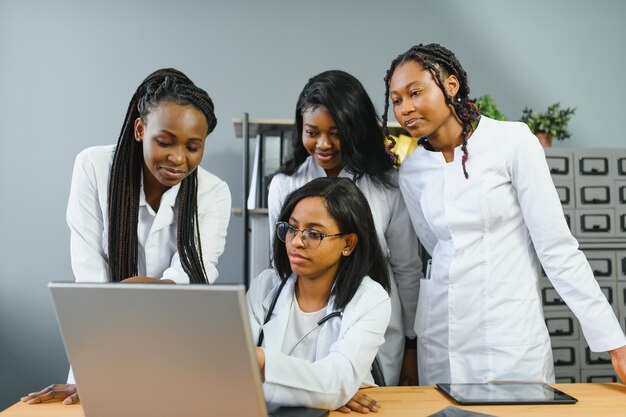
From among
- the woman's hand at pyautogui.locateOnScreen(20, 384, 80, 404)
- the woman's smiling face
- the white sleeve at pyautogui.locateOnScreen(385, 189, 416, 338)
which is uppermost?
the woman's smiling face

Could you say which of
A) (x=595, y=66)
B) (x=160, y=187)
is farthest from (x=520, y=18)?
(x=160, y=187)

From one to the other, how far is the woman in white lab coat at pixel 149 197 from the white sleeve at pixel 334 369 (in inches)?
16.7

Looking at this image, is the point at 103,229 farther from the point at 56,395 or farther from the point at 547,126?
the point at 547,126

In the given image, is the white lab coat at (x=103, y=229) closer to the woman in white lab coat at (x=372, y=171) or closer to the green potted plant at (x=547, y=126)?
the woman in white lab coat at (x=372, y=171)

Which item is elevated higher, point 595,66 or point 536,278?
point 595,66

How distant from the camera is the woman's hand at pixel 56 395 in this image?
107 centimetres

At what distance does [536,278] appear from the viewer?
1.48 meters

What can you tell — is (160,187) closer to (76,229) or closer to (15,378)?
(76,229)

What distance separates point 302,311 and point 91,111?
2.39 meters

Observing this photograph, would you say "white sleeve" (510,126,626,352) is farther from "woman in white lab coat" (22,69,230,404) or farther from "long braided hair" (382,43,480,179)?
"woman in white lab coat" (22,69,230,404)

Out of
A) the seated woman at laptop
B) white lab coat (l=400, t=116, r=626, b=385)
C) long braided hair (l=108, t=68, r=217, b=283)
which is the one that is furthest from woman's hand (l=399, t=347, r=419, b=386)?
long braided hair (l=108, t=68, r=217, b=283)

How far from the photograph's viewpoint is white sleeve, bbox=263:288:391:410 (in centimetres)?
95

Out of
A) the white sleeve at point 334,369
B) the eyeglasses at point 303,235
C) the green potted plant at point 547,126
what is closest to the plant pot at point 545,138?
the green potted plant at point 547,126

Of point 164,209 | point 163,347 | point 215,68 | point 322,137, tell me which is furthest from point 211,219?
point 215,68
